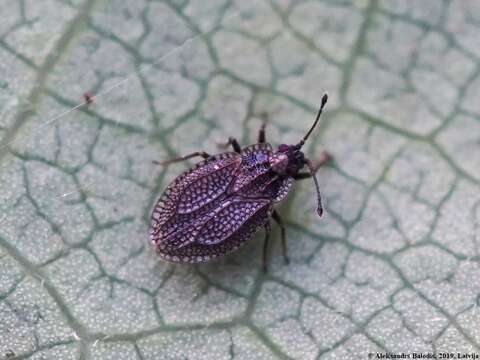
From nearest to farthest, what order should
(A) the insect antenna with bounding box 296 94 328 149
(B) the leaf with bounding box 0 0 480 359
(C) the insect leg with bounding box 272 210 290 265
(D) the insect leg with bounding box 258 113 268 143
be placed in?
(B) the leaf with bounding box 0 0 480 359 → (A) the insect antenna with bounding box 296 94 328 149 → (C) the insect leg with bounding box 272 210 290 265 → (D) the insect leg with bounding box 258 113 268 143

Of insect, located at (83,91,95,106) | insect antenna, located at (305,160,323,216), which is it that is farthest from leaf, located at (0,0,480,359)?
insect antenna, located at (305,160,323,216)

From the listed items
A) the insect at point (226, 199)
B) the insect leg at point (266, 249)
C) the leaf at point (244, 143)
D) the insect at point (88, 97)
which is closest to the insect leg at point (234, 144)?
the insect at point (226, 199)

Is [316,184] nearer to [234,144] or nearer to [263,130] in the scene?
[263,130]

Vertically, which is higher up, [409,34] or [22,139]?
[409,34]

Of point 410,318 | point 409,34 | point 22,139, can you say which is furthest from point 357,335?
point 22,139

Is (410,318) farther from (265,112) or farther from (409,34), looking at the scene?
(409,34)

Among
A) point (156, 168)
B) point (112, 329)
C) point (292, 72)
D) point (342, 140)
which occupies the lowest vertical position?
Result: point (112, 329)

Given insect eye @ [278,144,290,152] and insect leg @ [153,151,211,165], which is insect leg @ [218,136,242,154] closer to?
insect leg @ [153,151,211,165]
